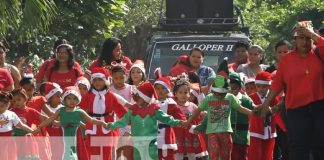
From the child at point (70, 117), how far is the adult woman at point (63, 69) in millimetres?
1474

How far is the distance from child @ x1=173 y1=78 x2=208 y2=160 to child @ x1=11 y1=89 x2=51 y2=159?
1.69 m

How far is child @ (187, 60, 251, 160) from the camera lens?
554 inches

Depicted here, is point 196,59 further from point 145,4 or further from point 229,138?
point 145,4

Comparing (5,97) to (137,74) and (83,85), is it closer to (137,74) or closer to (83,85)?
(83,85)

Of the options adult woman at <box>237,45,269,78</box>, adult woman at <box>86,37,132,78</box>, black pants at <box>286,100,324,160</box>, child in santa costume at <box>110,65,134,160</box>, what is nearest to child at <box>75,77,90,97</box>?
child in santa costume at <box>110,65,134,160</box>

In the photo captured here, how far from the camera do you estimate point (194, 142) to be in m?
15.2

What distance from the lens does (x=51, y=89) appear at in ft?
49.9

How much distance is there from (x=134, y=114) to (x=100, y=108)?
759 mm

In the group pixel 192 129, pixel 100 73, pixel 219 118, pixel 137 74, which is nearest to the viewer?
pixel 219 118

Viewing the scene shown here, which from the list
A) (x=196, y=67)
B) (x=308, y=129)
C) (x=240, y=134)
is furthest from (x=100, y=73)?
(x=308, y=129)

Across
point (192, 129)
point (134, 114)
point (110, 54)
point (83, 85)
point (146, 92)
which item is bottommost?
point (192, 129)

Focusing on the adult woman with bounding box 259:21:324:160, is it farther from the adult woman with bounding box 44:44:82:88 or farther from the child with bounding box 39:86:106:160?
the adult woman with bounding box 44:44:82:88

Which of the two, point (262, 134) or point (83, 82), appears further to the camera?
point (83, 82)

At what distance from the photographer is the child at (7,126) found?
46.6ft
